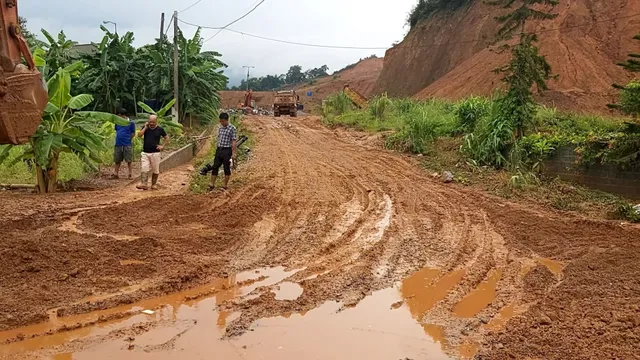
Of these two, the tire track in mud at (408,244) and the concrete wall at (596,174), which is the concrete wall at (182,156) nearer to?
the tire track in mud at (408,244)

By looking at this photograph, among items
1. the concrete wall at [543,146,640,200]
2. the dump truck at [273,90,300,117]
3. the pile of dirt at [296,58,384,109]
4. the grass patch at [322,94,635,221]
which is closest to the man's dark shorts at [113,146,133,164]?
the grass patch at [322,94,635,221]

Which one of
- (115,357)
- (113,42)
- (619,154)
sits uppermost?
(113,42)

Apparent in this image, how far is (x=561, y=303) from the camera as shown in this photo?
5297mm

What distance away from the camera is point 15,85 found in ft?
15.6

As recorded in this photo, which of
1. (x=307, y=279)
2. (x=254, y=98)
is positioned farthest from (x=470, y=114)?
(x=254, y=98)

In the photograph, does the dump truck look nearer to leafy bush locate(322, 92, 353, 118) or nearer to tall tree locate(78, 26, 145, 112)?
leafy bush locate(322, 92, 353, 118)

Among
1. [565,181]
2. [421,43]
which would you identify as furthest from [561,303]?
[421,43]

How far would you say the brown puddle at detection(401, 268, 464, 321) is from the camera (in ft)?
17.9

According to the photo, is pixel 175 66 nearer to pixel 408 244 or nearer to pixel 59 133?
pixel 59 133

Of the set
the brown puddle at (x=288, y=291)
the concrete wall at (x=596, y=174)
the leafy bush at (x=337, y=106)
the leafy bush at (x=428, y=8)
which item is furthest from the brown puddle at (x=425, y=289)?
the leafy bush at (x=428, y=8)

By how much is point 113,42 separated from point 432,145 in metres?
13.1

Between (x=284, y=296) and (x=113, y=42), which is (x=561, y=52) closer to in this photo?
(x=113, y=42)

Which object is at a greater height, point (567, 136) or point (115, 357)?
point (567, 136)

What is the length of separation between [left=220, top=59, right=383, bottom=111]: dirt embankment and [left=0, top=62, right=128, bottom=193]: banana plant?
42.2 metres
